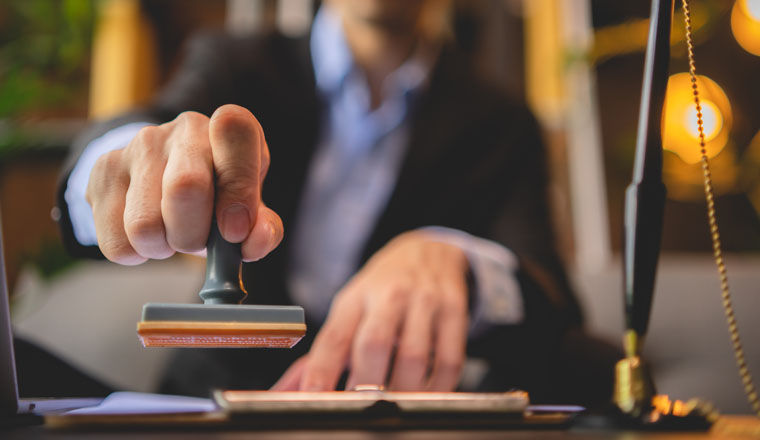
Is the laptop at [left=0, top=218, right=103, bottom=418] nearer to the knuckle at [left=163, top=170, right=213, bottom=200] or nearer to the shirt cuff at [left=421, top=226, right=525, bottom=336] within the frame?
the knuckle at [left=163, top=170, right=213, bottom=200]

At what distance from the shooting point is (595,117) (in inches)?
59.3

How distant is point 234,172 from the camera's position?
20 centimetres

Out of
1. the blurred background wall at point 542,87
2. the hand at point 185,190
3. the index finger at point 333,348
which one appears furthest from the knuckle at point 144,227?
the blurred background wall at point 542,87

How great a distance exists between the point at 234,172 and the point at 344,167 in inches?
23.6

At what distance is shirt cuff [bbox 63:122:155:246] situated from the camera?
239 millimetres

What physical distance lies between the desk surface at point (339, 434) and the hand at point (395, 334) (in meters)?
0.09

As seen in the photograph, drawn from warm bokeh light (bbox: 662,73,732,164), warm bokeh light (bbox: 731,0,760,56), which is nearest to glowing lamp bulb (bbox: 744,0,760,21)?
warm bokeh light (bbox: 731,0,760,56)

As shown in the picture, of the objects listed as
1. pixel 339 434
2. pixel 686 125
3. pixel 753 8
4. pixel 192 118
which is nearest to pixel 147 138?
pixel 192 118

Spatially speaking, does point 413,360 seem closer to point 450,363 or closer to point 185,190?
point 450,363

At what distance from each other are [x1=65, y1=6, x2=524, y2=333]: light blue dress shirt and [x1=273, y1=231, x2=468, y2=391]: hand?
0.13 meters

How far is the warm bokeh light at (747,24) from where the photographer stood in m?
1.13

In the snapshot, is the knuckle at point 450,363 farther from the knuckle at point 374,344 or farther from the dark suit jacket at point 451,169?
the dark suit jacket at point 451,169

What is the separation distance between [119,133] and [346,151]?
0.55 meters

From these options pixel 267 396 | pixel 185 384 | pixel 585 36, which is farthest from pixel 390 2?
pixel 585 36
